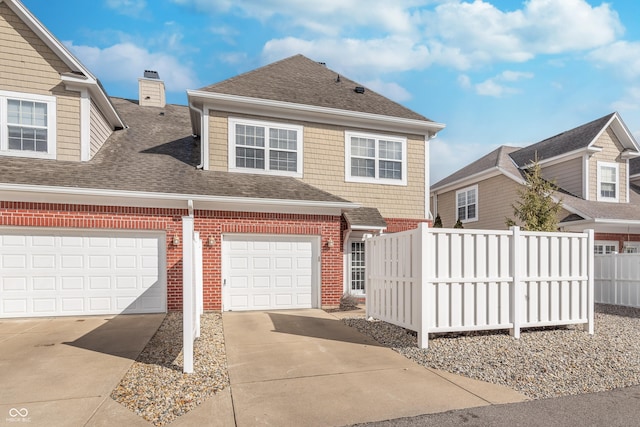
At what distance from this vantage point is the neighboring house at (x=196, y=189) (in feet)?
29.2

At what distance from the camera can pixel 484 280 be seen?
6.76m

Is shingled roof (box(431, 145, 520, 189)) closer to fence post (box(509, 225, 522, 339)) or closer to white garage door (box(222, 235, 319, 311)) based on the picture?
fence post (box(509, 225, 522, 339))

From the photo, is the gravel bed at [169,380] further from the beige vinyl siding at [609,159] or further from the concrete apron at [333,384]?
the beige vinyl siding at [609,159]

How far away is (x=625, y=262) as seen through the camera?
11.5m

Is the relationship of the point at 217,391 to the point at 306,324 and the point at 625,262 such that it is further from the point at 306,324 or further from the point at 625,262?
the point at 625,262

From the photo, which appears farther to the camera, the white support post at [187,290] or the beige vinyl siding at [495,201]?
the beige vinyl siding at [495,201]

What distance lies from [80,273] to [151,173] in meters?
3.12

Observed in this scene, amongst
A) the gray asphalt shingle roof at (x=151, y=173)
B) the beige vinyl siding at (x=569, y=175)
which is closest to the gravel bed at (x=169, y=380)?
the gray asphalt shingle roof at (x=151, y=173)

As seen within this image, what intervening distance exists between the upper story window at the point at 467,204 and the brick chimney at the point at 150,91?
1582 centimetres

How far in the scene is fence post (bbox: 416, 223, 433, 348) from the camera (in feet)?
20.7

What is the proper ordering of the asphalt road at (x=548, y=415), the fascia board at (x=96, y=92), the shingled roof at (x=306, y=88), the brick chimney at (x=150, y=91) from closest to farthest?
the asphalt road at (x=548, y=415)
the fascia board at (x=96, y=92)
the shingled roof at (x=306, y=88)
the brick chimney at (x=150, y=91)

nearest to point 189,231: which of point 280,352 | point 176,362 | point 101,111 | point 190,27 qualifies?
point 176,362

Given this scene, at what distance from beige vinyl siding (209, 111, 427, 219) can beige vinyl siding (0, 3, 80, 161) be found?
405 centimetres

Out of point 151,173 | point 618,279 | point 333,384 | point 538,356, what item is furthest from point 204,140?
point 618,279
